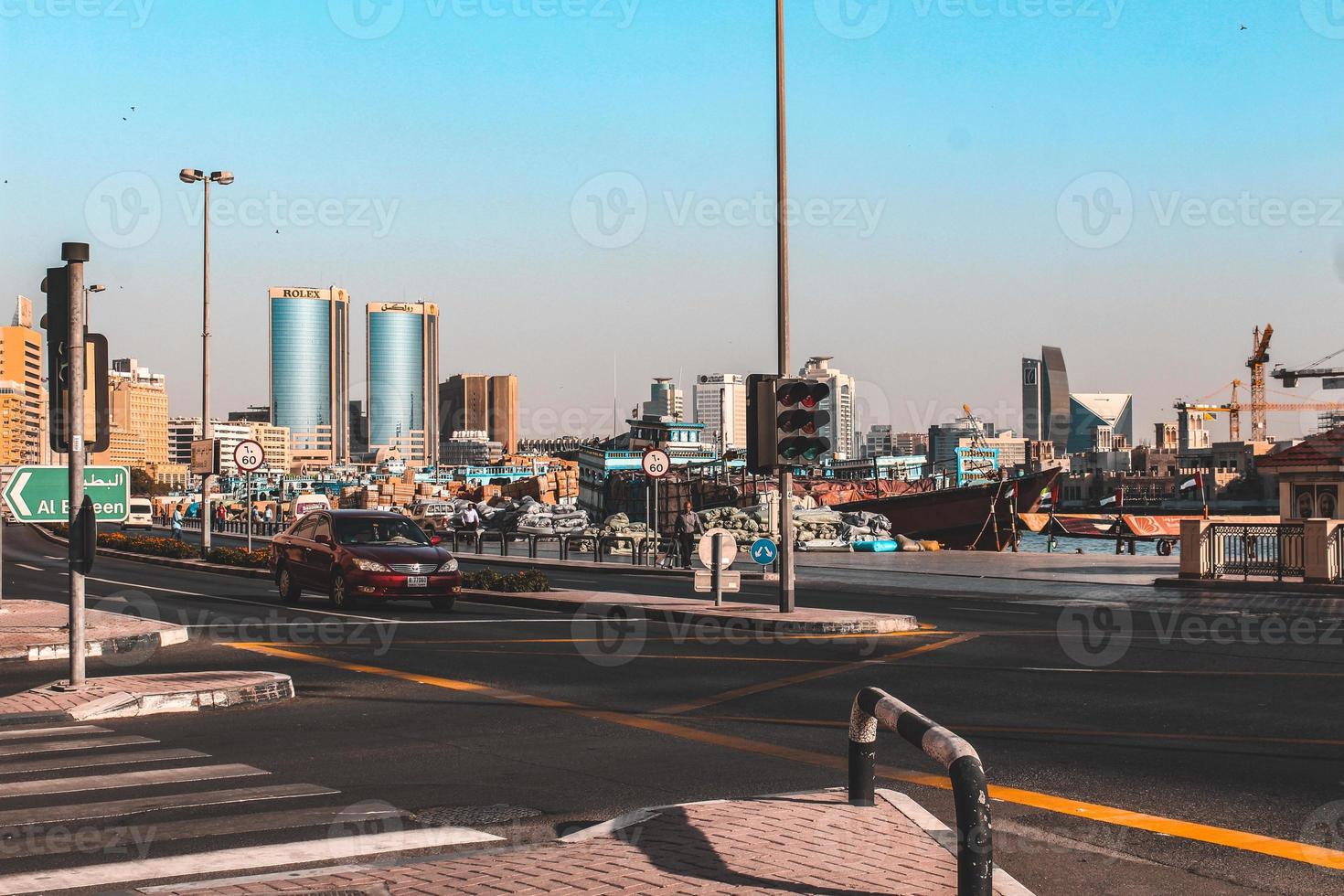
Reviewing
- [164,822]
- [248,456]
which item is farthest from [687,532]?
[164,822]

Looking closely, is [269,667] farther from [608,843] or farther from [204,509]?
[204,509]

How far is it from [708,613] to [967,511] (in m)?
44.0

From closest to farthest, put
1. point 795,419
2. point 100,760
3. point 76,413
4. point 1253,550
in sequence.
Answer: point 100,760
point 76,413
point 795,419
point 1253,550

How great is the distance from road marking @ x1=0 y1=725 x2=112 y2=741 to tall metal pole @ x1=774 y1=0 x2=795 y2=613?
10884mm

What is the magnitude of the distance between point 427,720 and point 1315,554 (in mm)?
23730

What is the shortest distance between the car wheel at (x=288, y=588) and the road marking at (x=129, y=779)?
52.2 ft

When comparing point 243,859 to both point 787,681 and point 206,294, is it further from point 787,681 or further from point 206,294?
point 206,294

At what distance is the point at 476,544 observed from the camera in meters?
44.8

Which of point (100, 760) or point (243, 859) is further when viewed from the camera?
point (100, 760)

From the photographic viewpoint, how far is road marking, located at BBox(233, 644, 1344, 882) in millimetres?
6742

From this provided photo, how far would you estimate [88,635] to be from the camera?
16797mm

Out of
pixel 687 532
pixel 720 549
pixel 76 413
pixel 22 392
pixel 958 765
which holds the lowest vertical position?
pixel 687 532

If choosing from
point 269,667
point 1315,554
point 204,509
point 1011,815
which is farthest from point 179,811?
point 204,509

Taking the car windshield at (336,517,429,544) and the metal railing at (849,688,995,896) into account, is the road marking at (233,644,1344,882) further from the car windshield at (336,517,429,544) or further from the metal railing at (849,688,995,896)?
the car windshield at (336,517,429,544)
